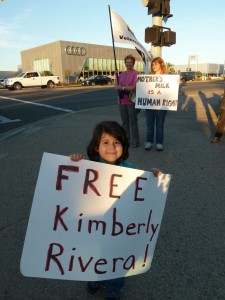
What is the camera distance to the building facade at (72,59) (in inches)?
1945

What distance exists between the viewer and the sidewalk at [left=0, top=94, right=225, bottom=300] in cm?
209

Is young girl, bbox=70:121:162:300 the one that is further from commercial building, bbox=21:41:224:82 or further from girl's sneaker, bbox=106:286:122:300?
commercial building, bbox=21:41:224:82

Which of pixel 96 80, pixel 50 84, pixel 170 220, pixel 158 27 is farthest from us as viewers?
pixel 96 80

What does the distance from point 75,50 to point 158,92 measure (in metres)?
48.5

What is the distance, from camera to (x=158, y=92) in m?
5.36

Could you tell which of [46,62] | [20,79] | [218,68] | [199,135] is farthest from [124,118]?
[218,68]

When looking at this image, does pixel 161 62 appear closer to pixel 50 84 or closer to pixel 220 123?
pixel 220 123

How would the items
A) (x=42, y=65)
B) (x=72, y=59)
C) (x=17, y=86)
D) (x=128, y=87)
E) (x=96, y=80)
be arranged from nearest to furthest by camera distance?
(x=128, y=87) → (x=17, y=86) → (x=96, y=80) → (x=72, y=59) → (x=42, y=65)

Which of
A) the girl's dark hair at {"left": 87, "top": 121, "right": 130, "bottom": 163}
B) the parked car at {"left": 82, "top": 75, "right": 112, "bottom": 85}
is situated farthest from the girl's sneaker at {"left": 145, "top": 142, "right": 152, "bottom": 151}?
the parked car at {"left": 82, "top": 75, "right": 112, "bottom": 85}

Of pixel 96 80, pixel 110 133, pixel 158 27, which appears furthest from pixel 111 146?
pixel 96 80

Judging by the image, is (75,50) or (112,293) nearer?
(112,293)

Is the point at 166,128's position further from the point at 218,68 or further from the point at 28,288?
the point at 218,68

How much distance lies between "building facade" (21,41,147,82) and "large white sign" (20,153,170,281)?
4857 cm

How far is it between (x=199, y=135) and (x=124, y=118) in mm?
2107
